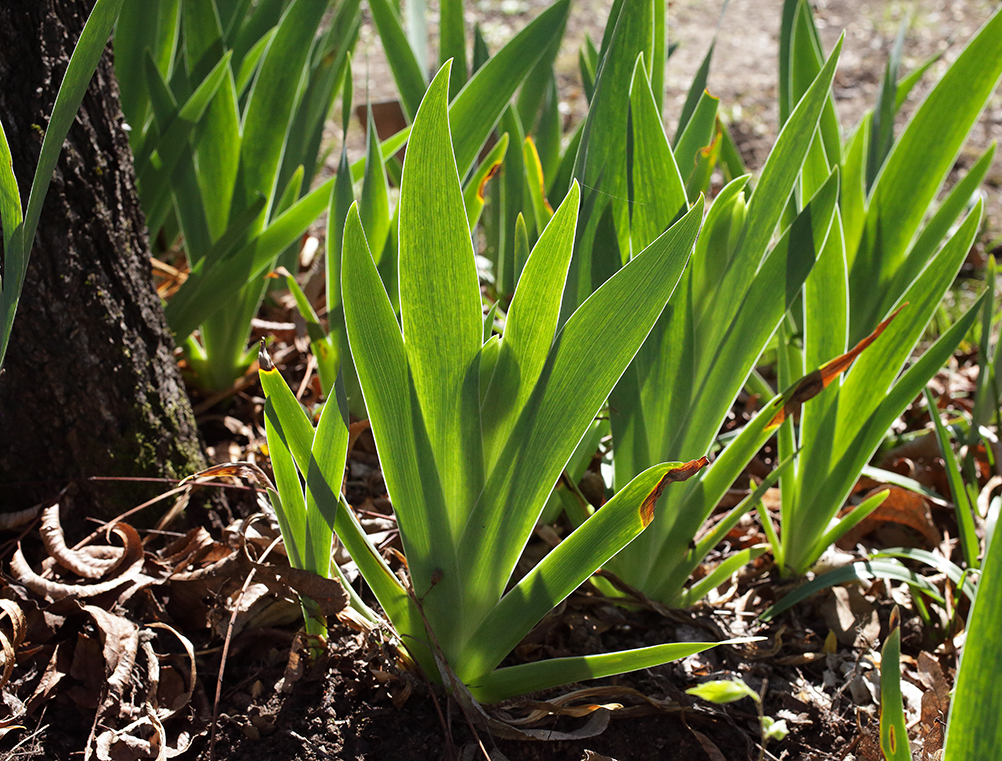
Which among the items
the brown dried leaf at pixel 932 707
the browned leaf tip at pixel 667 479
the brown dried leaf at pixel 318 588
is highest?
the browned leaf tip at pixel 667 479

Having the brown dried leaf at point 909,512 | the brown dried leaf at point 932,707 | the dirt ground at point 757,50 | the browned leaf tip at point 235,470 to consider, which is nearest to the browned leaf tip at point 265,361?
the browned leaf tip at point 235,470

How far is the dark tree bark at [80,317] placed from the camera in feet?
2.76

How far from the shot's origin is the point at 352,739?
0.76 metres

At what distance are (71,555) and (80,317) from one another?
0.93 ft

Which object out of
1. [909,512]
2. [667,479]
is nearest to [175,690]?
[667,479]

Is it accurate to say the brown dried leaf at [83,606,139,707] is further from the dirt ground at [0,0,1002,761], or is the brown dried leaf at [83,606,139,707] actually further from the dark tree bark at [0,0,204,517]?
the dark tree bark at [0,0,204,517]

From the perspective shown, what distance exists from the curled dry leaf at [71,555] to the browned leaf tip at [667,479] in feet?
2.08

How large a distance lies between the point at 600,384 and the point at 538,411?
2.3 inches

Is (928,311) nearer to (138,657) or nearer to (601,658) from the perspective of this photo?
(601,658)

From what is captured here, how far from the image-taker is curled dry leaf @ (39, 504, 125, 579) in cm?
88

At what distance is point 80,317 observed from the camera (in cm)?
90

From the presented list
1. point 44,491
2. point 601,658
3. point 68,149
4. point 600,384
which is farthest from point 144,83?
point 601,658

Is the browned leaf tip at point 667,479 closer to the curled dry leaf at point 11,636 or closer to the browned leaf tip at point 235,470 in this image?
the browned leaf tip at point 235,470

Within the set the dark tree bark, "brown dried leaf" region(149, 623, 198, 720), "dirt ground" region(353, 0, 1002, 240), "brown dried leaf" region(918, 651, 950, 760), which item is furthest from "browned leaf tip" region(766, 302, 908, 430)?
"dirt ground" region(353, 0, 1002, 240)
